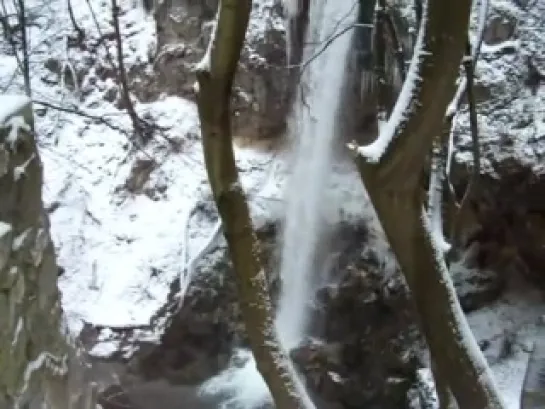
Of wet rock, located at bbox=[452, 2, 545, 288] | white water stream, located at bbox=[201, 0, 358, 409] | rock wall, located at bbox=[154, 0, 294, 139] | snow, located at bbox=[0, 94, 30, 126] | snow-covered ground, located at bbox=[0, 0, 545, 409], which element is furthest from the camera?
rock wall, located at bbox=[154, 0, 294, 139]

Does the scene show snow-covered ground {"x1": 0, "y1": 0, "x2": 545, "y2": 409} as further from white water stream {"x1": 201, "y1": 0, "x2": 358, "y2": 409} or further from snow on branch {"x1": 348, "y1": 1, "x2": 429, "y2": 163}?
snow on branch {"x1": 348, "y1": 1, "x2": 429, "y2": 163}

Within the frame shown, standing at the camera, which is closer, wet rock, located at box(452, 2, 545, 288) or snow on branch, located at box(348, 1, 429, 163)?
snow on branch, located at box(348, 1, 429, 163)

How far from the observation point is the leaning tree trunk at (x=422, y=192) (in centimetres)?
249

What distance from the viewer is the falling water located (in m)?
7.76

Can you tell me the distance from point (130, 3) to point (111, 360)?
15.3ft

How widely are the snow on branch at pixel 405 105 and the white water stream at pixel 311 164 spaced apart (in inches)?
196

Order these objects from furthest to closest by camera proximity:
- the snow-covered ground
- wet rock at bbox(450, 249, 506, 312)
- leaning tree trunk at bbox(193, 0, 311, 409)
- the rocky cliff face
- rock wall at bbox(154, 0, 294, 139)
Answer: rock wall at bbox(154, 0, 294, 139) → wet rock at bbox(450, 249, 506, 312) → the snow-covered ground → leaning tree trunk at bbox(193, 0, 311, 409) → the rocky cliff face

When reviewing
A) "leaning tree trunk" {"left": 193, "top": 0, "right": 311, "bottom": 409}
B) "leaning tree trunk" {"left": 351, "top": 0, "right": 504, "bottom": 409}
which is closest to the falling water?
"leaning tree trunk" {"left": 193, "top": 0, "right": 311, "bottom": 409}

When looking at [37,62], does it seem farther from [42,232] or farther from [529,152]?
[42,232]

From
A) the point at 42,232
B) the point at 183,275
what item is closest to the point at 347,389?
the point at 183,275

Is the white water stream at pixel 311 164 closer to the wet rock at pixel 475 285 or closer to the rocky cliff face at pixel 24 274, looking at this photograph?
the wet rock at pixel 475 285

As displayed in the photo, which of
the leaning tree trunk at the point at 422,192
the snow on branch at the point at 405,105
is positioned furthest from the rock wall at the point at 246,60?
the snow on branch at the point at 405,105

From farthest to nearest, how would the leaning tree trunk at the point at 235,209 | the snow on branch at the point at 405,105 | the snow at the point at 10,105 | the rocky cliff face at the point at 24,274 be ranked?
the leaning tree trunk at the point at 235,209 → the snow on branch at the point at 405,105 → the snow at the point at 10,105 → the rocky cliff face at the point at 24,274

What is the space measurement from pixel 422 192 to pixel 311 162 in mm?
5329
